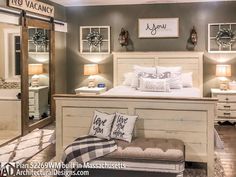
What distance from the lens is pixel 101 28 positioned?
678 centimetres

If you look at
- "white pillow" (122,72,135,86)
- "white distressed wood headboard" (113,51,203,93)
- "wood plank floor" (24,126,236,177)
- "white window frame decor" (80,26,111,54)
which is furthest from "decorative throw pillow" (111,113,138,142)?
"white window frame decor" (80,26,111,54)

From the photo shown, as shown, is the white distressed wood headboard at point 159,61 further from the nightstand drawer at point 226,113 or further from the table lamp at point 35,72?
the table lamp at point 35,72

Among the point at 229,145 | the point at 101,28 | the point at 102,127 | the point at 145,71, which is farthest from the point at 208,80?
the point at 102,127

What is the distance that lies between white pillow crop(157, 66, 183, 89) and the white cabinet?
2.20 metres

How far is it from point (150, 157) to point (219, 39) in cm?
393

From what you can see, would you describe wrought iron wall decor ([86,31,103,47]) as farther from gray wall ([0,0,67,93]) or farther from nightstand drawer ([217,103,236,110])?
nightstand drawer ([217,103,236,110])

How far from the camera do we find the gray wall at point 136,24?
6.30m

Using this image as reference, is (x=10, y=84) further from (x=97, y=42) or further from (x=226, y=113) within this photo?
(x=226, y=113)

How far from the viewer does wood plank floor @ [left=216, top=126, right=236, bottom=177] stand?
3688mm

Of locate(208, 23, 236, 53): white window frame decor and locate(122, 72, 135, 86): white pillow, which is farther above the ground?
locate(208, 23, 236, 53): white window frame decor

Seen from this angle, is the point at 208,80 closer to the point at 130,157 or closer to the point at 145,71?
the point at 145,71

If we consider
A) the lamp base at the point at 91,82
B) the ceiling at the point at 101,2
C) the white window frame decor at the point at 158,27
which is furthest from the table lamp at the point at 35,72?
the white window frame decor at the point at 158,27

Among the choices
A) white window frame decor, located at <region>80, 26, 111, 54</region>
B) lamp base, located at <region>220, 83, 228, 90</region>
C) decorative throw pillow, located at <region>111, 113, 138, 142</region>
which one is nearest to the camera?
decorative throw pillow, located at <region>111, 113, 138, 142</region>

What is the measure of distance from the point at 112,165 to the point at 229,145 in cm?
222
